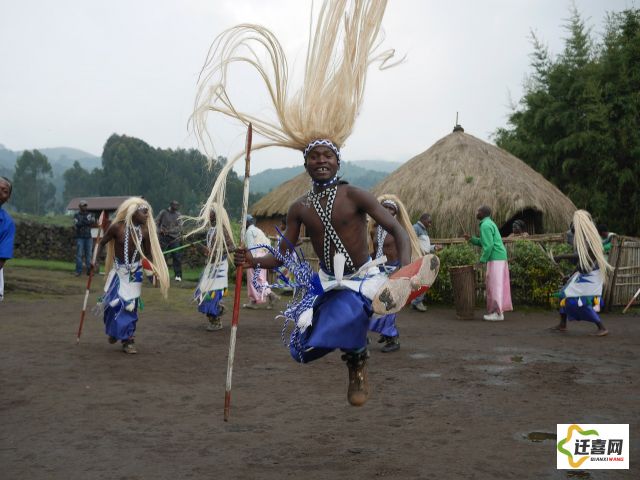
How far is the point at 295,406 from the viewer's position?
5180 millimetres

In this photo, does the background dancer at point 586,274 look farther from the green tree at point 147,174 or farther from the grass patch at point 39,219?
the green tree at point 147,174

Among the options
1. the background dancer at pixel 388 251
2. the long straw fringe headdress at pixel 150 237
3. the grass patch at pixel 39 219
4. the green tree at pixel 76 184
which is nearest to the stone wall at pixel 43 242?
the grass patch at pixel 39 219

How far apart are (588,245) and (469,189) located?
27.4 ft

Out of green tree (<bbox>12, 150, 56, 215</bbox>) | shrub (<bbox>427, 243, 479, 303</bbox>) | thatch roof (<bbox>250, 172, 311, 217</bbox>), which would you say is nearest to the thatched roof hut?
thatch roof (<bbox>250, 172, 311, 217</bbox>)

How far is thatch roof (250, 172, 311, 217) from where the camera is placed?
78.8ft

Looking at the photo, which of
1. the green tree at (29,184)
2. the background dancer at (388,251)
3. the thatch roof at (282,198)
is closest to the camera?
the background dancer at (388,251)

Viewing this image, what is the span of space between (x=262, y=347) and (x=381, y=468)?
4611 millimetres

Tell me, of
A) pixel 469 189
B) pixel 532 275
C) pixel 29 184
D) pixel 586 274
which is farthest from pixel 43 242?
pixel 29 184

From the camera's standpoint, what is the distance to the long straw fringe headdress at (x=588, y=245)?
29.5 feet

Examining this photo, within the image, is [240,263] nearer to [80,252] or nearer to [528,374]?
[528,374]

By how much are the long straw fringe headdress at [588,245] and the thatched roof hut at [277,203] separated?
1518 centimetres

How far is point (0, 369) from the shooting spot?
21.0 feet

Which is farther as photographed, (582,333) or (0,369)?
(582,333)

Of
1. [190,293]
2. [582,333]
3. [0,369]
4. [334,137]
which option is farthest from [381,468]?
[190,293]
